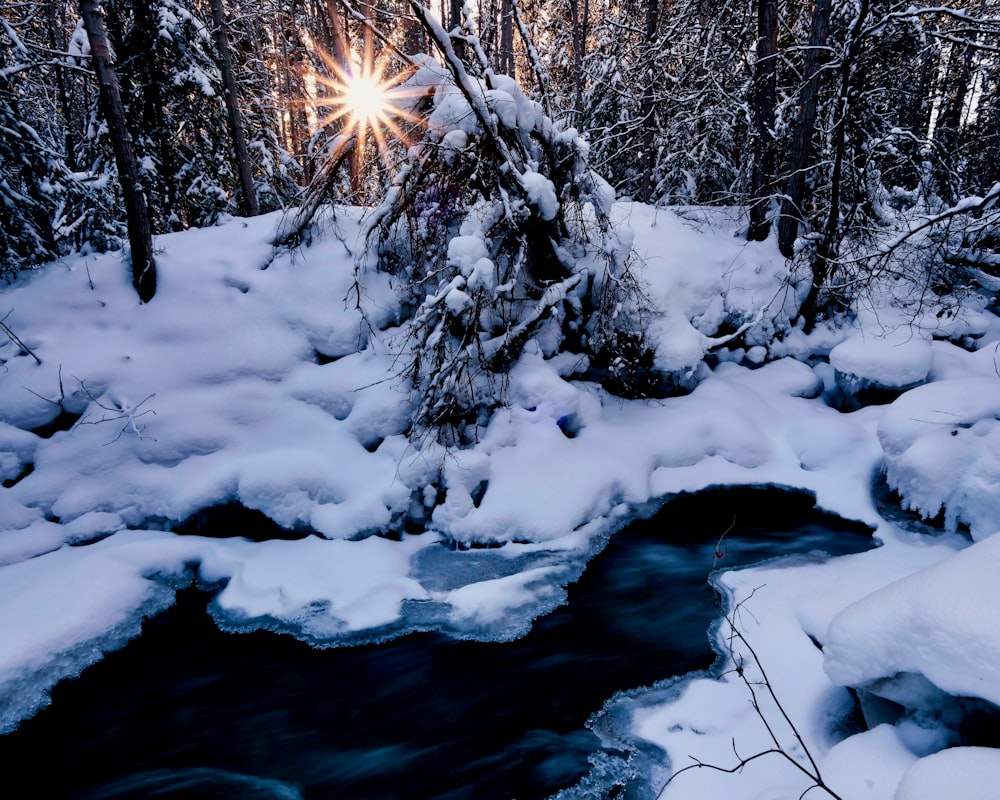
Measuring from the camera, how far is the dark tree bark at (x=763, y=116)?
8.30m

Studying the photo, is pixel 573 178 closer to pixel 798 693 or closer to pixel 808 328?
pixel 808 328

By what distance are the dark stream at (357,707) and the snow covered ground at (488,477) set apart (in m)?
0.23

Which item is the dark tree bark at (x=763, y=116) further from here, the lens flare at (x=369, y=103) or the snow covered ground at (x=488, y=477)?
the lens flare at (x=369, y=103)

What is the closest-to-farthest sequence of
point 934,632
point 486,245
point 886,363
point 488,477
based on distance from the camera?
point 934,632 < point 488,477 < point 486,245 < point 886,363

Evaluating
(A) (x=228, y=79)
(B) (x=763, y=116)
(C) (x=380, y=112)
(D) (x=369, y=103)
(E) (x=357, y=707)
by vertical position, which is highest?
(A) (x=228, y=79)

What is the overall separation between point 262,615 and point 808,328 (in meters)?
8.57

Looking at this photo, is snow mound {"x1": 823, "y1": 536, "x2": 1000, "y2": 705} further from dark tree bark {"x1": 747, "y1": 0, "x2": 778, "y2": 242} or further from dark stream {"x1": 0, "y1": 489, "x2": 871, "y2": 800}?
dark tree bark {"x1": 747, "y1": 0, "x2": 778, "y2": 242}

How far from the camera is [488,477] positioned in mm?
6098

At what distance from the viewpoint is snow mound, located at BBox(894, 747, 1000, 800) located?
196 cm

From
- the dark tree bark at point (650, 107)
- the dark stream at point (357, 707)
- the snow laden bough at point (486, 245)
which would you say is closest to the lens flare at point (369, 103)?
the snow laden bough at point (486, 245)

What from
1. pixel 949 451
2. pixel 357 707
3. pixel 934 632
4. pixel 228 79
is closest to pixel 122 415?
pixel 357 707

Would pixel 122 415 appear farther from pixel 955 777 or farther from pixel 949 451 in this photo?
pixel 949 451

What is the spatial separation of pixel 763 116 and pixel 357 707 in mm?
10078

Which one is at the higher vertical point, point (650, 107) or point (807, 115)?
point (650, 107)
